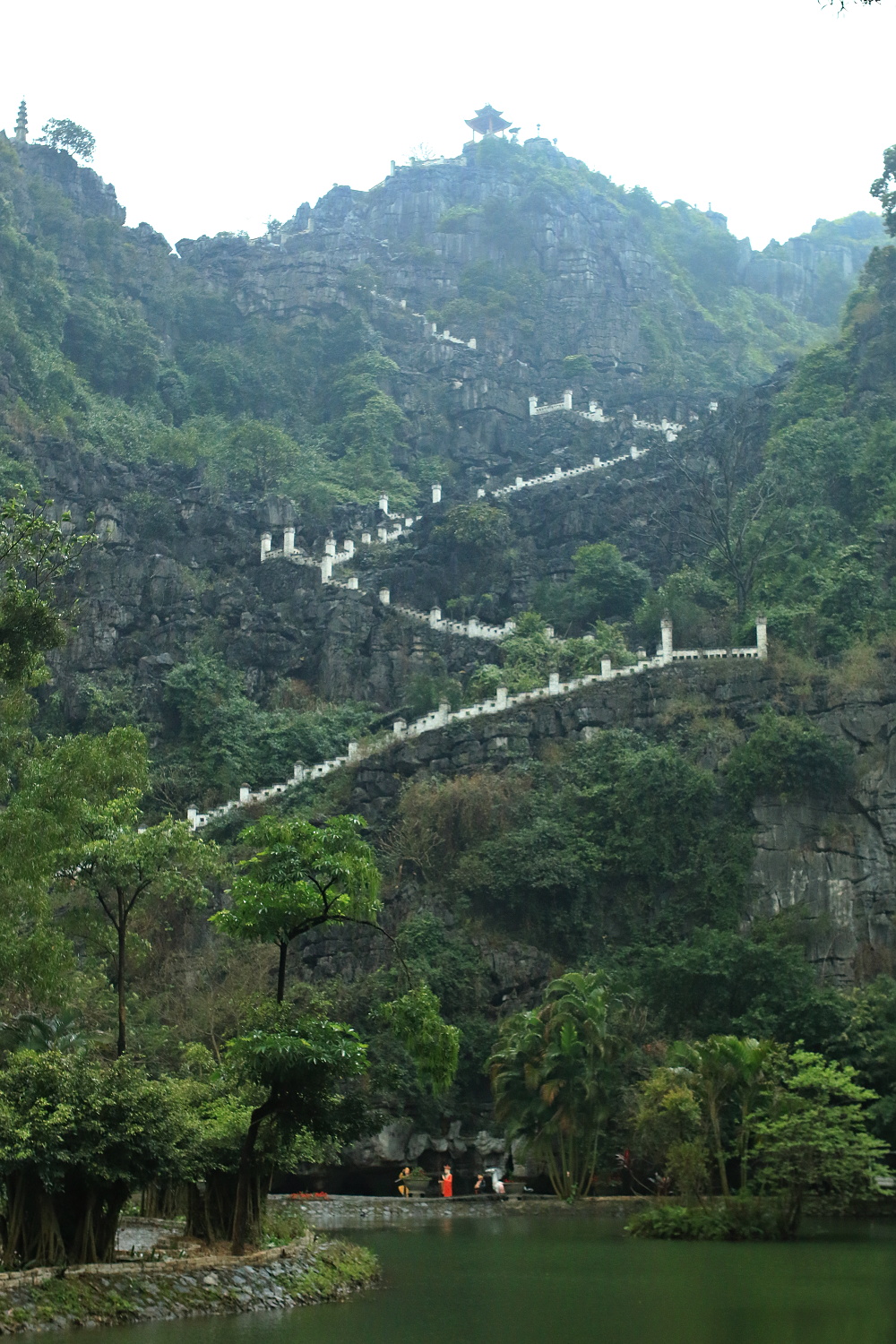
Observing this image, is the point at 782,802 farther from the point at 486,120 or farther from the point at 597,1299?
the point at 486,120

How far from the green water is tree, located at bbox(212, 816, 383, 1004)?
15.7 ft

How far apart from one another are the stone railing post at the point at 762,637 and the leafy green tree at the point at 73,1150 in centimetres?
3825

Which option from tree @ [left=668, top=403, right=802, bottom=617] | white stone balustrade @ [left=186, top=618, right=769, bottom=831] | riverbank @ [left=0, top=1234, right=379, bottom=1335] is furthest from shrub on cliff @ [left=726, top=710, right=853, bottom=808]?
riverbank @ [left=0, top=1234, right=379, bottom=1335]

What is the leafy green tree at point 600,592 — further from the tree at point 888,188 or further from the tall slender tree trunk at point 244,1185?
the tall slender tree trunk at point 244,1185

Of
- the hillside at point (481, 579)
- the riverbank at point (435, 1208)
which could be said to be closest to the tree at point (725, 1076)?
the riverbank at point (435, 1208)

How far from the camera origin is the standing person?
3872 centimetres

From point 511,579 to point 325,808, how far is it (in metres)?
20.3

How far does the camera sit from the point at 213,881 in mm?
50531

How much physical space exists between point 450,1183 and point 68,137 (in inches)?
3121

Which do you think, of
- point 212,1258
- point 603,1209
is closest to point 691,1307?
point 212,1258

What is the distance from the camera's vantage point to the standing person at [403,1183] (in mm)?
38719

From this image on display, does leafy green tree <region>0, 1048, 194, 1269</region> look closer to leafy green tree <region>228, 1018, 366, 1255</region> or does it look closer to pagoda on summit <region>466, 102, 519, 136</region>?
leafy green tree <region>228, 1018, 366, 1255</region>

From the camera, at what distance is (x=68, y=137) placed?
97.8 m

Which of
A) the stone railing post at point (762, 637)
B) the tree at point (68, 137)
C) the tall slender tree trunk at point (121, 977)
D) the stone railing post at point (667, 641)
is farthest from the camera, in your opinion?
the tree at point (68, 137)
